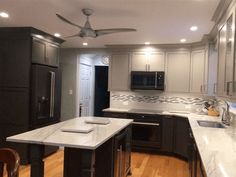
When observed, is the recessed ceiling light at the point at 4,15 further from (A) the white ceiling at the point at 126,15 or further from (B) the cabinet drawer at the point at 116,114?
(B) the cabinet drawer at the point at 116,114

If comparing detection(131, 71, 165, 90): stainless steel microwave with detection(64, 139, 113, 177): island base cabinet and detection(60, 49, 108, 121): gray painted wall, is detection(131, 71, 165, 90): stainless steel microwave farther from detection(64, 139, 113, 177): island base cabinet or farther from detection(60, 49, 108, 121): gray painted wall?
detection(64, 139, 113, 177): island base cabinet

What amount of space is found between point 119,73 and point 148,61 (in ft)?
2.47

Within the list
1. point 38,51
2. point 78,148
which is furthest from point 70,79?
point 78,148

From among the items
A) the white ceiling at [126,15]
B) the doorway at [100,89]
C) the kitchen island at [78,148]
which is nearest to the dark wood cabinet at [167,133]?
the white ceiling at [126,15]

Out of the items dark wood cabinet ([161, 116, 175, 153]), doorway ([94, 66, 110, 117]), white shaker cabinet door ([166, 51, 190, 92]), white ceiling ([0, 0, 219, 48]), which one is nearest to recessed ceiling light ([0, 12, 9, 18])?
white ceiling ([0, 0, 219, 48])

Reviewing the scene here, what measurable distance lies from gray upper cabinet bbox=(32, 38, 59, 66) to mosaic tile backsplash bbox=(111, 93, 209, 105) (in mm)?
1831

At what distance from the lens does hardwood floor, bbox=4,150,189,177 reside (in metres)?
3.82

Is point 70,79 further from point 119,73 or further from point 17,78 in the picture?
point 17,78

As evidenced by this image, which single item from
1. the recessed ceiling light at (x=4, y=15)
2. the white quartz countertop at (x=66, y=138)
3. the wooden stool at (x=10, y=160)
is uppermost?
the recessed ceiling light at (x=4, y=15)

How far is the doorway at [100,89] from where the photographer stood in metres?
7.35

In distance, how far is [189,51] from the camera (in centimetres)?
510

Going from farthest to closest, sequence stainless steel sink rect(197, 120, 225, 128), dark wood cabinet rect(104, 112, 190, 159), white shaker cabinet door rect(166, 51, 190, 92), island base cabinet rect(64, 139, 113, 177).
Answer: white shaker cabinet door rect(166, 51, 190, 92), dark wood cabinet rect(104, 112, 190, 159), stainless steel sink rect(197, 120, 225, 128), island base cabinet rect(64, 139, 113, 177)

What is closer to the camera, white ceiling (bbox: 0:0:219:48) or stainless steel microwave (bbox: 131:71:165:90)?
white ceiling (bbox: 0:0:219:48)

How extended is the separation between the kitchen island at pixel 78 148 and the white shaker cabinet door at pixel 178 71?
2.47 m
